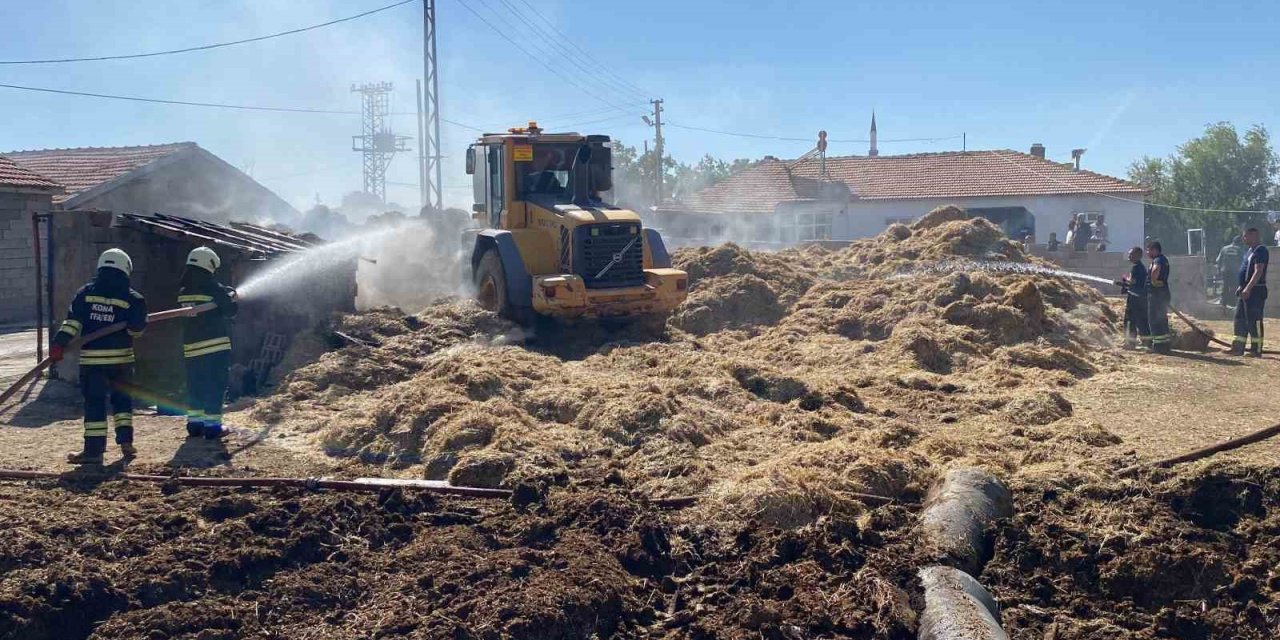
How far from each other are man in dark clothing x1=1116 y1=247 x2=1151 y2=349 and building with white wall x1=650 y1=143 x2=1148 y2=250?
2347 centimetres

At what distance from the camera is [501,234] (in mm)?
13461

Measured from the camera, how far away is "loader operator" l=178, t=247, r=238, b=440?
29.0ft

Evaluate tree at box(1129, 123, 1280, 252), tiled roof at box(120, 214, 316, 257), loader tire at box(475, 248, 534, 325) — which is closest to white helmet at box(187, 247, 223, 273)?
tiled roof at box(120, 214, 316, 257)

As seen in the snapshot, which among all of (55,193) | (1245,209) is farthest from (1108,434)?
(1245,209)

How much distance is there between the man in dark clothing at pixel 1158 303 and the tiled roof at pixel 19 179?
21494 millimetres

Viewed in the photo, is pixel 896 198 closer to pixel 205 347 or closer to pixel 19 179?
pixel 19 179

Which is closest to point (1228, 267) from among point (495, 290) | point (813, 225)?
point (495, 290)

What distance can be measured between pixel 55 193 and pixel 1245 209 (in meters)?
52.7

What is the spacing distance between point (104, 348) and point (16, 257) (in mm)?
16842

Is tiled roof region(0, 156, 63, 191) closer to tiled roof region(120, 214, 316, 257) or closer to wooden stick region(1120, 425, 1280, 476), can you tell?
tiled roof region(120, 214, 316, 257)

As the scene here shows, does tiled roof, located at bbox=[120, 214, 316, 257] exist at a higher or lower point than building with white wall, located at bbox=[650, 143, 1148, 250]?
lower

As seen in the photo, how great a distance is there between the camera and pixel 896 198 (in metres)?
40.5

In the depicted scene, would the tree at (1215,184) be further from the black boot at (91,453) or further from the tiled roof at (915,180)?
the black boot at (91,453)

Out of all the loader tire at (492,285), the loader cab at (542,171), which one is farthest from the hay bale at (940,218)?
the loader tire at (492,285)
